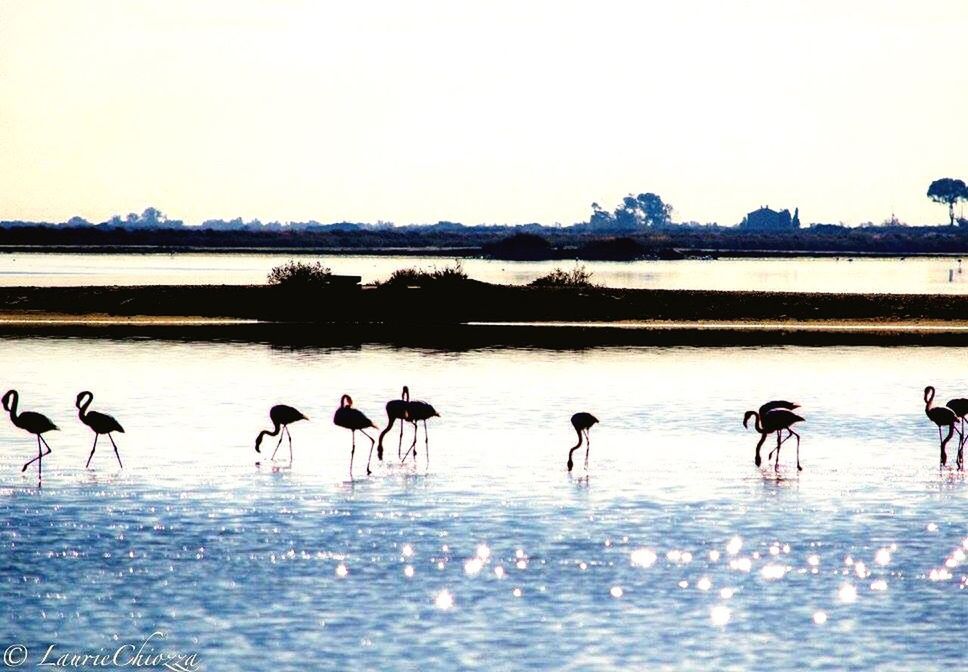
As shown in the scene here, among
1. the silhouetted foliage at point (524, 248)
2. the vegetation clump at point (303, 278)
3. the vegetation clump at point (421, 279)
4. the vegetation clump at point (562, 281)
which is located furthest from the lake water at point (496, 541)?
the silhouetted foliage at point (524, 248)

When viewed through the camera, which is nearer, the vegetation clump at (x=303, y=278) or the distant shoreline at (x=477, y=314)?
the distant shoreline at (x=477, y=314)

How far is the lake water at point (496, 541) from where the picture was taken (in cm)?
1206

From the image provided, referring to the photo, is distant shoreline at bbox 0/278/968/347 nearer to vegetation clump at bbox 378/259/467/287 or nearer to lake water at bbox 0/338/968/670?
vegetation clump at bbox 378/259/467/287

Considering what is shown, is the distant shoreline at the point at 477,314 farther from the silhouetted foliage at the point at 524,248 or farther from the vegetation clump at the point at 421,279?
the silhouetted foliage at the point at 524,248

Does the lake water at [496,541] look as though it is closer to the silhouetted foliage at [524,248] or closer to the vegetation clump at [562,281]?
the vegetation clump at [562,281]

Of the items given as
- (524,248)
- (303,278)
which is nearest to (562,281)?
(303,278)

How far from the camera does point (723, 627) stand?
41.0 ft

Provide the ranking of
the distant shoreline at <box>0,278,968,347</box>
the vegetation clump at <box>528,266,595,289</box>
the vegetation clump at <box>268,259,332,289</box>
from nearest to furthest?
the distant shoreline at <box>0,278,968,347</box> → the vegetation clump at <box>268,259,332,289</box> → the vegetation clump at <box>528,266,595,289</box>

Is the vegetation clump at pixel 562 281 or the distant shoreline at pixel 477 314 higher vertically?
the vegetation clump at pixel 562 281

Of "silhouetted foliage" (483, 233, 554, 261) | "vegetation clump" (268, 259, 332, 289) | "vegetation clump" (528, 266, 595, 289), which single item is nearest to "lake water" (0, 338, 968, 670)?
"vegetation clump" (268, 259, 332, 289)

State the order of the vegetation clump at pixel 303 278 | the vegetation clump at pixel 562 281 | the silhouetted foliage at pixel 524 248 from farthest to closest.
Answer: the silhouetted foliage at pixel 524 248, the vegetation clump at pixel 562 281, the vegetation clump at pixel 303 278

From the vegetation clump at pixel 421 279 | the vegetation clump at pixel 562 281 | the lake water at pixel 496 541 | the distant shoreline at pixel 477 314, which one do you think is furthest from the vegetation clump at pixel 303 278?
the lake water at pixel 496 541

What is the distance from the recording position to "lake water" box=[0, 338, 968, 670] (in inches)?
475

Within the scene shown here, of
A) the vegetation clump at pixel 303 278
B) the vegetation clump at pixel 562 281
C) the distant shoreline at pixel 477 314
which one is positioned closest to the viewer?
the distant shoreline at pixel 477 314
